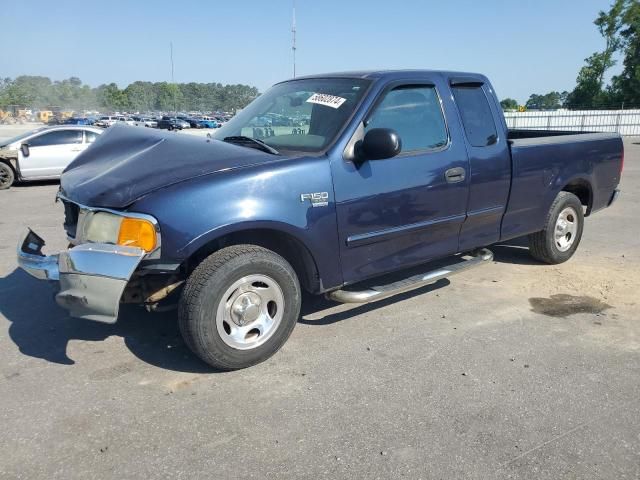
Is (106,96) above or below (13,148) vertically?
above

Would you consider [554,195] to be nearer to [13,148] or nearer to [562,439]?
[562,439]

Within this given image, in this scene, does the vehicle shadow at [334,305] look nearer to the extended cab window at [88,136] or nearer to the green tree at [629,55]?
the extended cab window at [88,136]

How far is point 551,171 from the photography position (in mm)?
5238

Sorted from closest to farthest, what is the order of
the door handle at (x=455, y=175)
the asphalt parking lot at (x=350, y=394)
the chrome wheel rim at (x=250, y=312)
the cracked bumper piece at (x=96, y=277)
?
the asphalt parking lot at (x=350, y=394) < the cracked bumper piece at (x=96, y=277) < the chrome wheel rim at (x=250, y=312) < the door handle at (x=455, y=175)

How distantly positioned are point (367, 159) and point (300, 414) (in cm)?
174

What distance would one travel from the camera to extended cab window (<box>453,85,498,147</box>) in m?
4.54

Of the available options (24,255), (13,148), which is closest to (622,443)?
(24,255)

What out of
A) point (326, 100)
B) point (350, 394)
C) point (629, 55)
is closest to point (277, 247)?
point (350, 394)

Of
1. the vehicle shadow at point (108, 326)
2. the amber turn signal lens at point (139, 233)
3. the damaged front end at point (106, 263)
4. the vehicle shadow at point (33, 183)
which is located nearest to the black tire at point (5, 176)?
the vehicle shadow at point (33, 183)

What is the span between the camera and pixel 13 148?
12.1 meters

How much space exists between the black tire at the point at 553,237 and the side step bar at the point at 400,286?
3.19ft

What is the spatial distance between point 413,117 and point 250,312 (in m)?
1.99

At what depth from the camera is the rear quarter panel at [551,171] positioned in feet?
16.2

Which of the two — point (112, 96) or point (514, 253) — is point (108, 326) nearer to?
point (514, 253)
